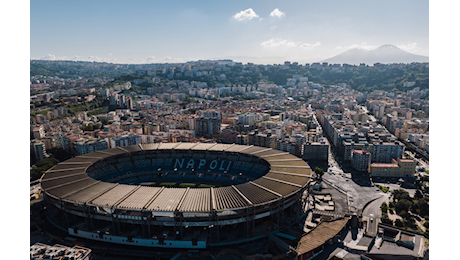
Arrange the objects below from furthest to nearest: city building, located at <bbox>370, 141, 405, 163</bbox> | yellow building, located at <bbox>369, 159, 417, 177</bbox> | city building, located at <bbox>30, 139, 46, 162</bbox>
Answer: city building, located at <bbox>30, 139, 46, 162</bbox> < city building, located at <bbox>370, 141, 405, 163</bbox> < yellow building, located at <bbox>369, 159, 417, 177</bbox>

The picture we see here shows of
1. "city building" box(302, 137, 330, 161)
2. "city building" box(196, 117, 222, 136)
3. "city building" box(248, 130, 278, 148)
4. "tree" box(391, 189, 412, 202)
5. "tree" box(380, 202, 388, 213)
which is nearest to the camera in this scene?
"tree" box(380, 202, 388, 213)

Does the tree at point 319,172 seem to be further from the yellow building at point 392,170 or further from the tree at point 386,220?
the tree at point 386,220

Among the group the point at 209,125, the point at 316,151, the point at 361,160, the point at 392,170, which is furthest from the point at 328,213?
the point at 209,125

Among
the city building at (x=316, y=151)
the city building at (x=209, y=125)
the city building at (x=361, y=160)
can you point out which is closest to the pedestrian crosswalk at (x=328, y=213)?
the city building at (x=361, y=160)

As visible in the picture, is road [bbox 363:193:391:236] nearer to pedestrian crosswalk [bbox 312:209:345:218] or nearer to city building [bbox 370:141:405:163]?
pedestrian crosswalk [bbox 312:209:345:218]

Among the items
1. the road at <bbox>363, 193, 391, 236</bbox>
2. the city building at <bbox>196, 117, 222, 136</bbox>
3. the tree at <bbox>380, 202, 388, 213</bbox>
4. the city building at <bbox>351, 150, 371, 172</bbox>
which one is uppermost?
the city building at <bbox>196, 117, 222, 136</bbox>

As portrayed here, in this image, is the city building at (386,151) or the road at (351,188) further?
the city building at (386,151)

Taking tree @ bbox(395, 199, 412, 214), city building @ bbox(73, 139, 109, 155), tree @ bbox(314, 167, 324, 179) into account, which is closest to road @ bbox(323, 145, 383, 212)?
tree @ bbox(314, 167, 324, 179)
